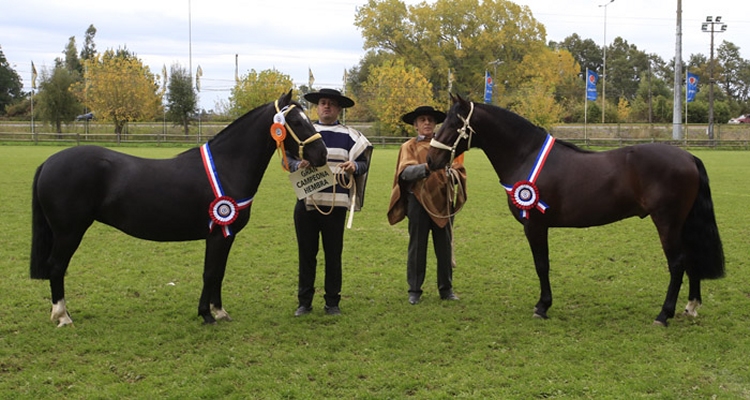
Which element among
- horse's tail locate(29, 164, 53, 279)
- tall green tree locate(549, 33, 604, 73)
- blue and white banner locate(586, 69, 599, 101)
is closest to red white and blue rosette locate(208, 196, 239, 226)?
horse's tail locate(29, 164, 53, 279)

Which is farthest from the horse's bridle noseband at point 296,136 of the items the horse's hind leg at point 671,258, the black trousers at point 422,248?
the horse's hind leg at point 671,258

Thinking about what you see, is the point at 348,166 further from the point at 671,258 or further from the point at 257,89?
the point at 257,89

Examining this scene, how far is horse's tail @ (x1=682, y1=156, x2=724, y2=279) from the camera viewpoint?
18.3ft

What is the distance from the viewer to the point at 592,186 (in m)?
5.65

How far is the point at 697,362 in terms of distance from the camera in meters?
4.60

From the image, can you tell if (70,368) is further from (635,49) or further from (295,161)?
(635,49)

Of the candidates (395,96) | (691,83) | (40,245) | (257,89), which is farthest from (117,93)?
(40,245)

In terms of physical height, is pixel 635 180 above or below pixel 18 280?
above

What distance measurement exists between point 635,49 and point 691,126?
46992 millimetres

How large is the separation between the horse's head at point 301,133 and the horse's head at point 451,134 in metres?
1.07

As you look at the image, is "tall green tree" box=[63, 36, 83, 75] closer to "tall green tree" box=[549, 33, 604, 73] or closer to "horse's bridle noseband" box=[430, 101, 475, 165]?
"tall green tree" box=[549, 33, 604, 73]

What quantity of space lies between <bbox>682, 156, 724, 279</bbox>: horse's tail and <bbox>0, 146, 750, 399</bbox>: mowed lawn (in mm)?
461

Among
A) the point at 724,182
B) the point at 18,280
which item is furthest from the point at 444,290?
the point at 724,182

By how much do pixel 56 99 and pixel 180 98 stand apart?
9.49m
